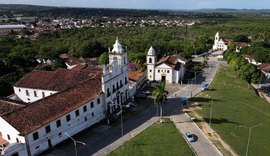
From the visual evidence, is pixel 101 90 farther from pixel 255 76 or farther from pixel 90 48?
pixel 90 48

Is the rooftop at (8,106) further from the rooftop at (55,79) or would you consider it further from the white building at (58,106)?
the rooftop at (55,79)

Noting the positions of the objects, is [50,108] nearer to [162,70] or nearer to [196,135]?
[196,135]

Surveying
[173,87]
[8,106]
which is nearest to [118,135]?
[8,106]

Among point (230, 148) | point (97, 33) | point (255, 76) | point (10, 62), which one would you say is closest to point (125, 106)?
point (230, 148)

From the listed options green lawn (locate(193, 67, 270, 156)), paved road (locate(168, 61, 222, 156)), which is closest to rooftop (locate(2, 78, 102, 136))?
paved road (locate(168, 61, 222, 156))

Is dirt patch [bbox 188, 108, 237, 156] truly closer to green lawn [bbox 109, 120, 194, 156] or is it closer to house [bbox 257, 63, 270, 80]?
green lawn [bbox 109, 120, 194, 156]

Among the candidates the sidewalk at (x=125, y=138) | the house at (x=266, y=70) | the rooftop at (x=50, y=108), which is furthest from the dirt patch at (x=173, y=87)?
the house at (x=266, y=70)
